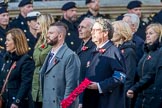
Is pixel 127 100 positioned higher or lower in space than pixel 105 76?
lower

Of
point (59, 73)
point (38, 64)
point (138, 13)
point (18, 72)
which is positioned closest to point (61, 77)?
point (59, 73)

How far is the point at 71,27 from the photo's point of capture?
1427cm

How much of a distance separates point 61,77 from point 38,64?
1.66m

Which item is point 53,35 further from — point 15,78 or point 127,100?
point 127,100

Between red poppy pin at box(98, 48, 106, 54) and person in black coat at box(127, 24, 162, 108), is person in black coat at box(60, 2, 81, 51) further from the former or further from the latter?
red poppy pin at box(98, 48, 106, 54)

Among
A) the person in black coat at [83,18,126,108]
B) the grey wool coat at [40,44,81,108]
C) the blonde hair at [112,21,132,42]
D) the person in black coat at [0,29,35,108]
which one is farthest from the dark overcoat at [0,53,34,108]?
the blonde hair at [112,21,132,42]

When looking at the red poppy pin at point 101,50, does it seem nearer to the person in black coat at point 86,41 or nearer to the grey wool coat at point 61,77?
the grey wool coat at point 61,77

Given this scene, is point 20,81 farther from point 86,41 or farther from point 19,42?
point 86,41

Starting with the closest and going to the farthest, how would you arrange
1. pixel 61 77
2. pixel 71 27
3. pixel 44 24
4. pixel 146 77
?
pixel 61 77 < pixel 146 77 < pixel 44 24 < pixel 71 27

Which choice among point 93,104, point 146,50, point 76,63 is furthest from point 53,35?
point 146,50

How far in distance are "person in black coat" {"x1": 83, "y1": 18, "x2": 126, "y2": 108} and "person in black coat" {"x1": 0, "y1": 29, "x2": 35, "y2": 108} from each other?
1.44m

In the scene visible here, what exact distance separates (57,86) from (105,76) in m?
0.74

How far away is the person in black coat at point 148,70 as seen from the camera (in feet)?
36.9

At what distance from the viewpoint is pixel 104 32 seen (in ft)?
32.2
